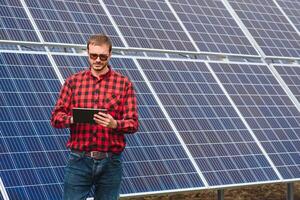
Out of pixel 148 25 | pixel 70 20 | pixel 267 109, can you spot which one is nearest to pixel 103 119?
pixel 70 20

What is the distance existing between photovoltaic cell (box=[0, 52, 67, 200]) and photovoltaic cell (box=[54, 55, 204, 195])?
1.93ft

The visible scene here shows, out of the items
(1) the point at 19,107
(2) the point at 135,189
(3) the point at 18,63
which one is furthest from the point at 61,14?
(2) the point at 135,189

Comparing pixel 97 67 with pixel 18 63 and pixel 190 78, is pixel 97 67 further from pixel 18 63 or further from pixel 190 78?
pixel 190 78

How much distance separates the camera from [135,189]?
11844mm

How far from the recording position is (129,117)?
8547 millimetres

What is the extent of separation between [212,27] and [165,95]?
4075 millimetres

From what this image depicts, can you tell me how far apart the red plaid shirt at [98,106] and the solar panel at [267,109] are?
20.4 feet

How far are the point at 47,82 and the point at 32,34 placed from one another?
1.55m

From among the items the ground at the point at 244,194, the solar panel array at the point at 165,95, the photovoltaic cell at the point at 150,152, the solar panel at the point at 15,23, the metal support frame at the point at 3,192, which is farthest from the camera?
the ground at the point at 244,194

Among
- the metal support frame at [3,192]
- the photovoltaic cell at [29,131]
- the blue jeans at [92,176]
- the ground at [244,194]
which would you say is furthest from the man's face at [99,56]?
the ground at [244,194]

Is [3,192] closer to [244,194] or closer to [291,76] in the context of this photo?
[291,76]

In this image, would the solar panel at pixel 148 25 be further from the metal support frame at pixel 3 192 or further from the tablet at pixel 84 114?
the tablet at pixel 84 114

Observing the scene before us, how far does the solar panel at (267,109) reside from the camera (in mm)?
14641

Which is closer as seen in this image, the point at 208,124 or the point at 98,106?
the point at 98,106
